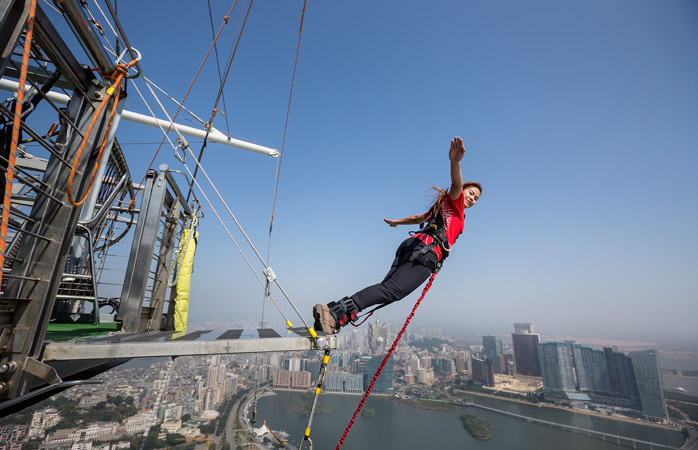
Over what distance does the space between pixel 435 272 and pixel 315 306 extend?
1.25 meters

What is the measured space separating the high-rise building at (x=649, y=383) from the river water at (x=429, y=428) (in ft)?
14.6

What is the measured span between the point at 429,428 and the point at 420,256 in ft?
109

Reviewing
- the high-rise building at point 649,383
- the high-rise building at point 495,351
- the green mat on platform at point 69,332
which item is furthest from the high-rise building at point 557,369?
the green mat on platform at point 69,332

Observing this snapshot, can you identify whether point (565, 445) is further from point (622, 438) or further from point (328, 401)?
point (328, 401)

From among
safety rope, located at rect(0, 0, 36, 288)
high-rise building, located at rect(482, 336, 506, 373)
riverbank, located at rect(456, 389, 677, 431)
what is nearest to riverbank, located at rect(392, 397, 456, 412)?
riverbank, located at rect(456, 389, 677, 431)

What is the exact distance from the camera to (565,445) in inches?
1001

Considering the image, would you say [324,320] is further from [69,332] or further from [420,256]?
[69,332]

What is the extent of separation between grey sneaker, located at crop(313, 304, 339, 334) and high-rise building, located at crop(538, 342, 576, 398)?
50229 millimetres

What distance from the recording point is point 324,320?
213 cm

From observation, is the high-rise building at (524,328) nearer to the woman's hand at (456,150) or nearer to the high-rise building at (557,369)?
the high-rise building at (557,369)

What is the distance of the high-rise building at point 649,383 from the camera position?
31.9 meters

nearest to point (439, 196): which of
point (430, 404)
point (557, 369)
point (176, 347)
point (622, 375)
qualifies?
point (176, 347)

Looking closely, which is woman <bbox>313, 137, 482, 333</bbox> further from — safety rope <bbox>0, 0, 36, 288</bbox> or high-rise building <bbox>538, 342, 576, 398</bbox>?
high-rise building <bbox>538, 342, 576, 398</bbox>

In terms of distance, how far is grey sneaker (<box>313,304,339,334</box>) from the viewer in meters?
2.11
